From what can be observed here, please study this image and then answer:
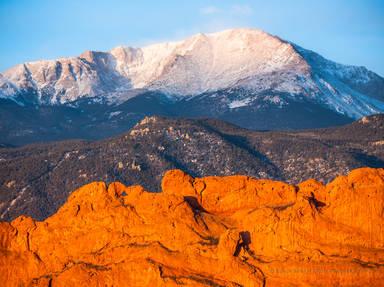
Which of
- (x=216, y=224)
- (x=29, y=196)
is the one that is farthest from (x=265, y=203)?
(x=29, y=196)

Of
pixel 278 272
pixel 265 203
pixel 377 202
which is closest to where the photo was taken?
pixel 278 272

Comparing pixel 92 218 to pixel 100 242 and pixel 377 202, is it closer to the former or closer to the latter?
pixel 100 242

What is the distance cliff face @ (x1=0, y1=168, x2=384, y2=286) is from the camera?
53906 mm

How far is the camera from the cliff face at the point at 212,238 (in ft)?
177

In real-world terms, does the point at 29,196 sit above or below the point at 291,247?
below

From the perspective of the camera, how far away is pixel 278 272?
53.8 m

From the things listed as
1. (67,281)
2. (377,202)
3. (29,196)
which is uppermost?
(377,202)

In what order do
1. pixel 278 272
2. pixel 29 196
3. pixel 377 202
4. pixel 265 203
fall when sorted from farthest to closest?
1. pixel 29 196
2. pixel 265 203
3. pixel 377 202
4. pixel 278 272

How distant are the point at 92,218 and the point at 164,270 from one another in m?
6.68

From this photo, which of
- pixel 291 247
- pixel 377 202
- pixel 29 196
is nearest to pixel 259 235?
pixel 291 247

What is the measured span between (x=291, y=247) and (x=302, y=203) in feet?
8.48

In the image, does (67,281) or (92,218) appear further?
(92,218)

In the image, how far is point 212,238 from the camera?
57281 millimetres

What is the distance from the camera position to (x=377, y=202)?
188 feet
